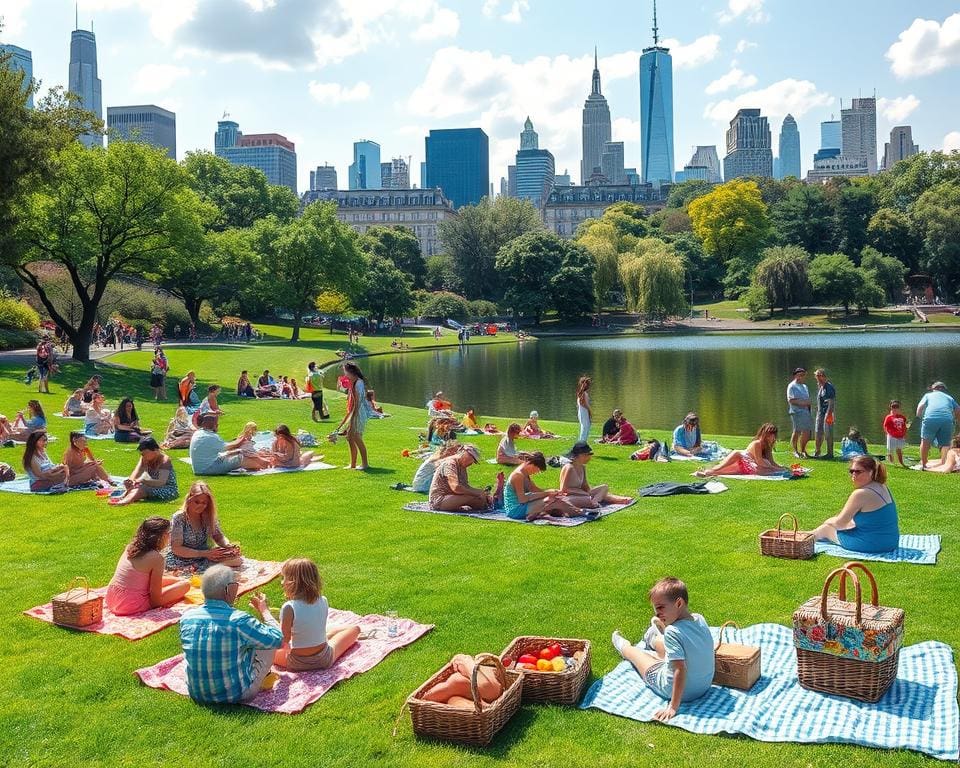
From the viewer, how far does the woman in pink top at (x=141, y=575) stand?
7.66 meters

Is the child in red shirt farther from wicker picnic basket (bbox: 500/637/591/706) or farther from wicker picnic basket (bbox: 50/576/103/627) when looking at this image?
wicker picnic basket (bbox: 50/576/103/627)

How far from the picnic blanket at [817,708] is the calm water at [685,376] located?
1752 centimetres

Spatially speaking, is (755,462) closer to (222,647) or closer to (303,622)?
(303,622)

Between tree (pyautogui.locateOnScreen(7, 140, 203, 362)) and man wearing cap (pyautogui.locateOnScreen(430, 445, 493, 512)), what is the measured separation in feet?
76.7

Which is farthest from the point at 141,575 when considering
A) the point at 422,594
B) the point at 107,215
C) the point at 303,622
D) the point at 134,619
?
the point at 107,215

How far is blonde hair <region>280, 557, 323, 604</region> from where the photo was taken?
252 inches

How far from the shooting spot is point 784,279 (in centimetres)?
8062

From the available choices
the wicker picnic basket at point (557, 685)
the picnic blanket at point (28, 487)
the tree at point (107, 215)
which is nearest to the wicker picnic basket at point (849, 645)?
the wicker picnic basket at point (557, 685)

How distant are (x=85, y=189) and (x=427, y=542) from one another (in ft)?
86.5

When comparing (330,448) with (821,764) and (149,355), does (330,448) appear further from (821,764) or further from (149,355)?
(149,355)

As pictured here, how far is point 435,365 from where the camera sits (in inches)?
1975

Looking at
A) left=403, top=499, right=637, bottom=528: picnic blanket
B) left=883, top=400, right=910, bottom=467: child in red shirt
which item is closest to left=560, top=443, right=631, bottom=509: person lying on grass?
left=403, top=499, right=637, bottom=528: picnic blanket

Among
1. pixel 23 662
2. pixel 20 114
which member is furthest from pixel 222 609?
pixel 20 114

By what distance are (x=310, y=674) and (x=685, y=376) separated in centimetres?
3472
